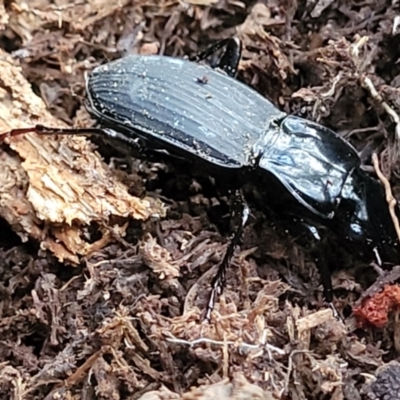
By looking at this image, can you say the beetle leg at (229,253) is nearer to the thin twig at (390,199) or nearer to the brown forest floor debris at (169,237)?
the brown forest floor debris at (169,237)

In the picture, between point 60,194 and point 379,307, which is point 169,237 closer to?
point 60,194

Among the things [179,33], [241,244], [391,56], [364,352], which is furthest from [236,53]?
[364,352]

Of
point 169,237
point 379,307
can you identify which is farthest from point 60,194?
point 379,307

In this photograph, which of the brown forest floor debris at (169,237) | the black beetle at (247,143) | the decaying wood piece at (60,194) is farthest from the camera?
the black beetle at (247,143)

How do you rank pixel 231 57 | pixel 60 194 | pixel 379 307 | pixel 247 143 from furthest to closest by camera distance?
pixel 231 57
pixel 247 143
pixel 60 194
pixel 379 307

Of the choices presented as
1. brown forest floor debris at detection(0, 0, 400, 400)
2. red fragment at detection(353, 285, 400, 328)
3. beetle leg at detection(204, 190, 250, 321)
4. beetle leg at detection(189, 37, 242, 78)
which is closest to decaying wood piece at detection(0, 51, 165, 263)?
brown forest floor debris at detection(0, 0, 400, 400)

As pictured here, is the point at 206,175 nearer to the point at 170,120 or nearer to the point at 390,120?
the point at 170,120

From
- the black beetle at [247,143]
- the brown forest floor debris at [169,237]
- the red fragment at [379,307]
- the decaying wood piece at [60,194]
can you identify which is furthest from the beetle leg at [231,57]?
the red fragment at [379,307]
